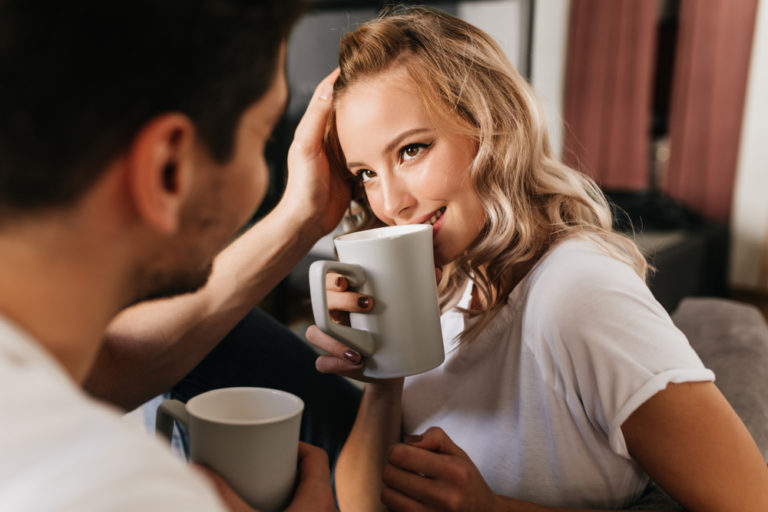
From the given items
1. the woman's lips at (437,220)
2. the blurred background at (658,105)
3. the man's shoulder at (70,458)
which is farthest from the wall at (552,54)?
the man's shoulder at (70,458)

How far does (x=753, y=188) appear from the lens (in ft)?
12.1

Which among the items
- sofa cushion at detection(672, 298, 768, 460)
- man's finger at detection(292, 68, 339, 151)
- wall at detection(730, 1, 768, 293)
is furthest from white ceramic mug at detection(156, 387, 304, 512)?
wall at detection(730, 1, 768, 293)

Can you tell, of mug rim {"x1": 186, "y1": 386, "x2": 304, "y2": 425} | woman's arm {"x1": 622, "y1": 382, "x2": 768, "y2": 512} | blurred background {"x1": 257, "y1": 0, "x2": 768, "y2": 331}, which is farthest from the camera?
blurred background {"x1": 257, "y1": 0, "x2": 768, "y2": 331}

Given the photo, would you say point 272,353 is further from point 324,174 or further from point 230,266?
point 324,174

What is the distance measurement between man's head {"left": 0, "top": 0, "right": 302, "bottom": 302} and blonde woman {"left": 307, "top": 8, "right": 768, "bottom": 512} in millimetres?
347

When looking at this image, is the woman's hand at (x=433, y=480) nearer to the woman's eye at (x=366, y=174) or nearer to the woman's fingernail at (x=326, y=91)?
the woman's eye at (x=366, y=174)

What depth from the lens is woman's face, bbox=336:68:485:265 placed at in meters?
0.96

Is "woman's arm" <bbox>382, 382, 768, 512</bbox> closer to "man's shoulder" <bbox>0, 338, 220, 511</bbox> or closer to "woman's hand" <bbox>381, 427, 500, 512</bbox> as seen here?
"woman's hand" <bbox>381, 427, 500, 512</bbox>

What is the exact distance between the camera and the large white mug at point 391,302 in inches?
31.5

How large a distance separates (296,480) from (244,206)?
0.96ft

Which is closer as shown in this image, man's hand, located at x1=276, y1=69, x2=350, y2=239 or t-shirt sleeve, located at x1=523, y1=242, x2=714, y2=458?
t-shirt sleeve, located at x1=523, y1=242, x2=714, y2=458

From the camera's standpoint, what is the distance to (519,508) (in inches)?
32.4

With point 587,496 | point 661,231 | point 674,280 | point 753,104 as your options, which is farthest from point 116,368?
point 753,104

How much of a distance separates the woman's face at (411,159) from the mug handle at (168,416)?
0.44 meters
